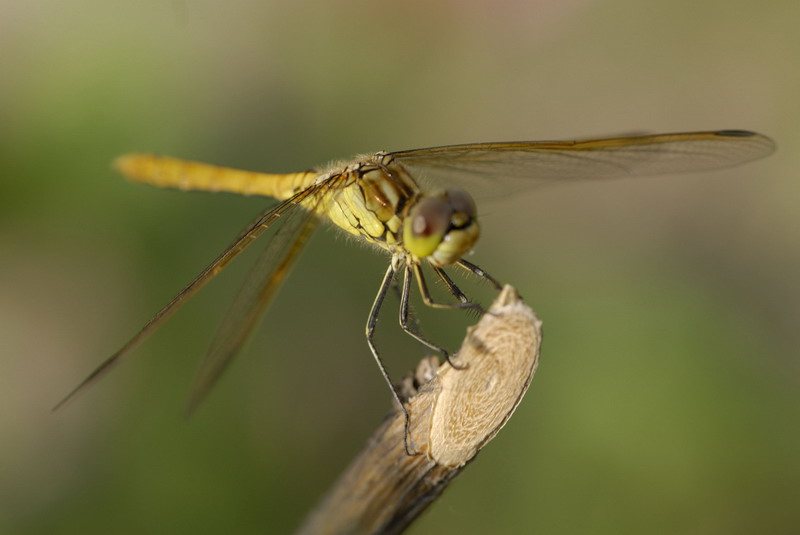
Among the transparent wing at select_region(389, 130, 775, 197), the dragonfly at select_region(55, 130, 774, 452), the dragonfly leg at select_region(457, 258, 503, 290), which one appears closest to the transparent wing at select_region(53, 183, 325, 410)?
the dragonfly at select_region(55, 130, 774, 452)

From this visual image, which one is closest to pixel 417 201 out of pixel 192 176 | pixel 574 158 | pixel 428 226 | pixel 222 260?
pixel 428 226

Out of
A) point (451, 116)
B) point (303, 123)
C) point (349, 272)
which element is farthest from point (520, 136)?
point (349, 272)

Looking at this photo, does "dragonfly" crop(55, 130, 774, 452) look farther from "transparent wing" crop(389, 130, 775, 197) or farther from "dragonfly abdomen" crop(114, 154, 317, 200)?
"dragonfly abdomen" crop(114, 154, 317, 200)

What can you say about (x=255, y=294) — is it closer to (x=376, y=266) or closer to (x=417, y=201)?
(x=417, y=201)

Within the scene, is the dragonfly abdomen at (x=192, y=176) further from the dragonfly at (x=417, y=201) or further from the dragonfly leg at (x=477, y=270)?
the dragonfly leg at (x=477, y=270)

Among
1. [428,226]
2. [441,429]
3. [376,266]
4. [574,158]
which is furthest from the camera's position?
[376,266]

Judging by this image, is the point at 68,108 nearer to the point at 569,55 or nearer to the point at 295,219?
the point at 295,219
